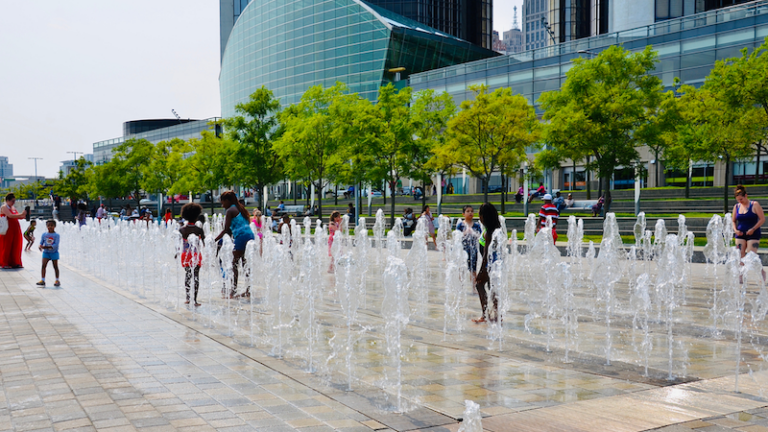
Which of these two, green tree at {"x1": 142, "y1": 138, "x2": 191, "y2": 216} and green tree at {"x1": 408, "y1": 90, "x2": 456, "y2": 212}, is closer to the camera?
green tree at {"x1": 408, "y1": 90, "x2": 456, "y2": 212}

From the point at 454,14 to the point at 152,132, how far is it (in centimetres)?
5160

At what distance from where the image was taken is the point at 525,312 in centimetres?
954

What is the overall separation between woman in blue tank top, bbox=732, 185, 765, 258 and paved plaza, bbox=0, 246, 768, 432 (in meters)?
3.15

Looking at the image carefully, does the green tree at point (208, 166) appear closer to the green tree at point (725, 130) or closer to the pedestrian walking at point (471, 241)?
the green tree at point (725, 130)

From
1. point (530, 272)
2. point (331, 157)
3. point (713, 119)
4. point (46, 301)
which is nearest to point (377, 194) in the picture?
point (331, 157)

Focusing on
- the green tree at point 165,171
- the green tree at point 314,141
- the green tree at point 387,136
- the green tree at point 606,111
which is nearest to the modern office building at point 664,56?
the green tree at point 606,111

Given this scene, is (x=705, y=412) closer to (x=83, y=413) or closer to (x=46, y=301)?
(x=83, y=413)

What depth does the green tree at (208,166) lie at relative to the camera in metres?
39.5

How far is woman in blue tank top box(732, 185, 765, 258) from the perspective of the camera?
1085cm

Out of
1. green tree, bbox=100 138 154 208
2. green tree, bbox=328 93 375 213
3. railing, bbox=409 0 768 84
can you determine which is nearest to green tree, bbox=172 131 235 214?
green tree, bbox=328 93 375 213

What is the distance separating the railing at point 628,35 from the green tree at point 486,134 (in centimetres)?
1132

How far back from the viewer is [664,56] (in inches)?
1678

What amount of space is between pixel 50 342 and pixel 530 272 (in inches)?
428

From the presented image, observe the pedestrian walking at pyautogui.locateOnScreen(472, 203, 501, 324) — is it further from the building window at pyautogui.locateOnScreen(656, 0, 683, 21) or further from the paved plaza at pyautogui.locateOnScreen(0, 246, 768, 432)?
the building window at pyautogui.locateOnScreen(656, 0, 683, 21)
